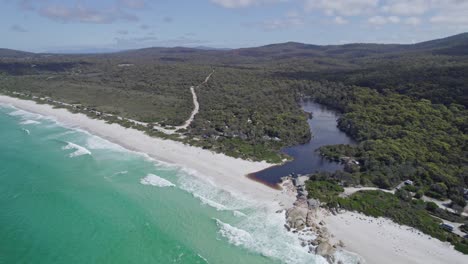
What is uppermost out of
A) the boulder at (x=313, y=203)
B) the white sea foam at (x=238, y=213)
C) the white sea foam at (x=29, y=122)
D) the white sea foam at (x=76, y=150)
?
the white sea foam at (x=29, y=122)

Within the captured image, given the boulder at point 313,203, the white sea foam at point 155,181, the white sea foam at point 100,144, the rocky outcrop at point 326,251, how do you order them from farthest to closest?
the white sea foam at point 100,144
the white sea foam at point 155,181
the boulder at point 313,203
the rocky outcrop at point 326,251

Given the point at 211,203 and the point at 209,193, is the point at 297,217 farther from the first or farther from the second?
the point at 209,193

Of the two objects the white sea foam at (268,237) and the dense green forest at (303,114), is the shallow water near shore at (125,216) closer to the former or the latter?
the white sea foam at (268,237)

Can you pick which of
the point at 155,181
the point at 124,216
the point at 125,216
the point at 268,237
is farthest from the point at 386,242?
the point at 155,181

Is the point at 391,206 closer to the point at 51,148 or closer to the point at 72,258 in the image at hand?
the point at 72,258

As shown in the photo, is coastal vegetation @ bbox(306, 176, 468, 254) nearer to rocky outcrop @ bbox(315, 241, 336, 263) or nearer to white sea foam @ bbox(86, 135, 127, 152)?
rocky outcrop @ bbox(315, 241, 336, 263)

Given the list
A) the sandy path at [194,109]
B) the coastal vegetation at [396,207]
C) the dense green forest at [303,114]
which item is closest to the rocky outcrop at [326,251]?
the coastal vegetation at [396,207]

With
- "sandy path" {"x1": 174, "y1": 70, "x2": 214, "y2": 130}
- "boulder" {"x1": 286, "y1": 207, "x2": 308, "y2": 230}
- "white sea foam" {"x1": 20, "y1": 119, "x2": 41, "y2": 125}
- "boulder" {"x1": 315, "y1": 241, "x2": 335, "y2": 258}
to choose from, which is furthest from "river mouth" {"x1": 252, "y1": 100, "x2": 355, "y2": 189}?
"white sea foam" {"x1": 20, "y1": 119, "x2": 41, "y2": 125}
